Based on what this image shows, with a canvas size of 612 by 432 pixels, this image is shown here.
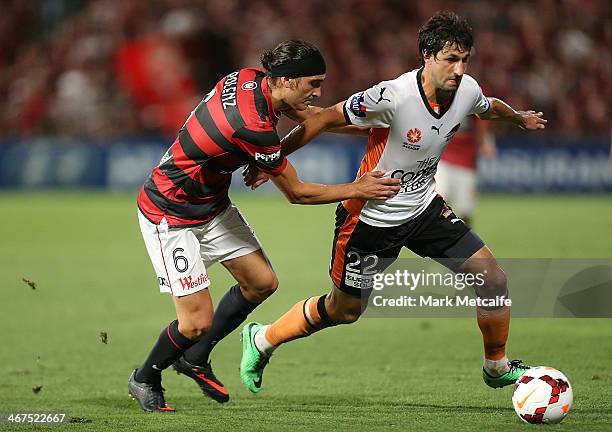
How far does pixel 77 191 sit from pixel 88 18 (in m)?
3.82

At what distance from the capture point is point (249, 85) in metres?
5.86

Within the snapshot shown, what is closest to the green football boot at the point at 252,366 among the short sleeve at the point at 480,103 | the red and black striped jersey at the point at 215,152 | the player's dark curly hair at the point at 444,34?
the red and black striped jersey at the point at 215,152

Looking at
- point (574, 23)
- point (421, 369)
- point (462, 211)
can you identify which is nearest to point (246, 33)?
point (574, 23)

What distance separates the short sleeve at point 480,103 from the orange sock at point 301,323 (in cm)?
147

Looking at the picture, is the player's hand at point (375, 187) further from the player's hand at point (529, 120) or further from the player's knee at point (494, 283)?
the player's hand at point (529, 120)

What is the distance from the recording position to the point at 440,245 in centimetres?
615

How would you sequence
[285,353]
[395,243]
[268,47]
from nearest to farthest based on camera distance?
[395,243] < [285,353] < [268,47]

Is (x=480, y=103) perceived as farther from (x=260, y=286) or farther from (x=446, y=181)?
(x=446, y=181)

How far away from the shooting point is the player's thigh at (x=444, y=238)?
240 inches

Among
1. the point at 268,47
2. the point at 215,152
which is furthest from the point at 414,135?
the point at 268,47

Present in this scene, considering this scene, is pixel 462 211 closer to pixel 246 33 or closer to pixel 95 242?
pixel 95 242

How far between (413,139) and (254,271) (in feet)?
4.36

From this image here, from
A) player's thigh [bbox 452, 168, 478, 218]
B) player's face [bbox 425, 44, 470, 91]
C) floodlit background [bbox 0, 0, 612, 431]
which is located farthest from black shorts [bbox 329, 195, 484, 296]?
player's thigh [bbox 452, 168, 478, 218]

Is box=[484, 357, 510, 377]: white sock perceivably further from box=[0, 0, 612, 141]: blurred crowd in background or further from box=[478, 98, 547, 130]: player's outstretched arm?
box=[0, 0, 612, 141]: blurred crowd in background
